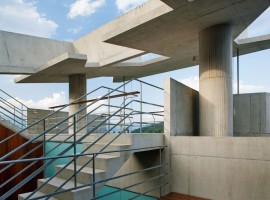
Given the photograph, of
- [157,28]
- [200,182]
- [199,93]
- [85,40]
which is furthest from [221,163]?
[85,40]

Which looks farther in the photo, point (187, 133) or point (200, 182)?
point (187, 133)

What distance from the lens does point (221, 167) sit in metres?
4.36

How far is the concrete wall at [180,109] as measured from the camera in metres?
5.00

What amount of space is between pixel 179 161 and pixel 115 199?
7.84ft

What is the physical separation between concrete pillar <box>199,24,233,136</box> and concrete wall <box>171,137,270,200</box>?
1366 mm

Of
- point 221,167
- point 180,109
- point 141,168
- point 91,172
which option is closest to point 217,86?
point 180,109

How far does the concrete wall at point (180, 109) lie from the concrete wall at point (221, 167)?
42cm

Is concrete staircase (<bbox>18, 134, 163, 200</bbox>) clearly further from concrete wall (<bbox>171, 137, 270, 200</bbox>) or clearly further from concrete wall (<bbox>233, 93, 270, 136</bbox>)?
concrete wall (<bbox>233, 93, 270, 136</bbox>)

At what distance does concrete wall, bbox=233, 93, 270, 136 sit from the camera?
7293mm

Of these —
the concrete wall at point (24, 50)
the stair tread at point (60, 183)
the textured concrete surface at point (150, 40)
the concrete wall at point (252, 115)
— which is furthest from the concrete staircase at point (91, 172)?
the concrete wall at point (24, 50)

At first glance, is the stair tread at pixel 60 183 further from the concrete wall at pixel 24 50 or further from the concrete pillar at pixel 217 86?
the concrete wall at pixel 24 50

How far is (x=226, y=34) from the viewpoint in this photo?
5.96m

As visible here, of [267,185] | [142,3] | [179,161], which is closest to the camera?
[267,185]

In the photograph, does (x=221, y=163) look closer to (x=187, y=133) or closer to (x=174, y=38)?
(x=187, y=133)
